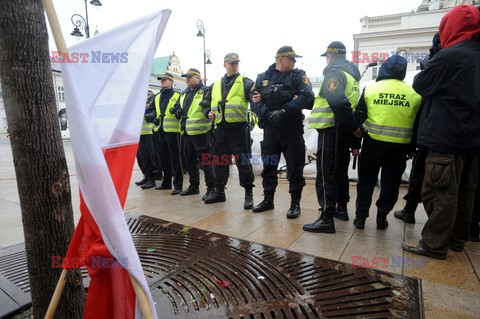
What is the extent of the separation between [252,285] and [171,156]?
387 cm

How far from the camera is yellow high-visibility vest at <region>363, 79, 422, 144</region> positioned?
296cm

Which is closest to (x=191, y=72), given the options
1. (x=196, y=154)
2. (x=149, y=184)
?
(x=196, y=154)

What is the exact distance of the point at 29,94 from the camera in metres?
1.35

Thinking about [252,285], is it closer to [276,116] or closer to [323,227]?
[323,227]

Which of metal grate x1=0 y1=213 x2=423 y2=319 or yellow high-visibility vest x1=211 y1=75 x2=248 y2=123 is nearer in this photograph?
metal grate x1=0 y1=213 x2=423 y2=319

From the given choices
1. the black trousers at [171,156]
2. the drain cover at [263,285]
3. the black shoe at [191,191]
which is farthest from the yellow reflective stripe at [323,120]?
the black trousers at [171,156]

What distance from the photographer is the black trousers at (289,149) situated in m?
3.71

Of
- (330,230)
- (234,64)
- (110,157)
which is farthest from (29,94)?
(234,64)

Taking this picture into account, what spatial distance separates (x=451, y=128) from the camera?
→ 2391 millimetres

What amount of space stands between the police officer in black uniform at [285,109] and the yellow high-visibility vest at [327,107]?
293mm

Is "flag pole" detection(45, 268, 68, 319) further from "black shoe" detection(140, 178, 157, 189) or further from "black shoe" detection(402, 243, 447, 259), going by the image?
"black shoe" detection(140, 178, 157, 189)

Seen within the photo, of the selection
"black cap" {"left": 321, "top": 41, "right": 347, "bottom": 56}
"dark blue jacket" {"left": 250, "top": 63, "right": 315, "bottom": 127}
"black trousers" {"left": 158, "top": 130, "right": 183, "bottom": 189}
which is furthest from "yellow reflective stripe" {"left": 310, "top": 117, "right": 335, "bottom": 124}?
"black trousers" {"left": 158, "top": 130, "right": 183, "bottom": 189}

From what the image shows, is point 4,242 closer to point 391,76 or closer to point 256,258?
point 256,258

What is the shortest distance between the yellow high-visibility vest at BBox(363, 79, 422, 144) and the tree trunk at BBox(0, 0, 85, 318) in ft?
9.46
